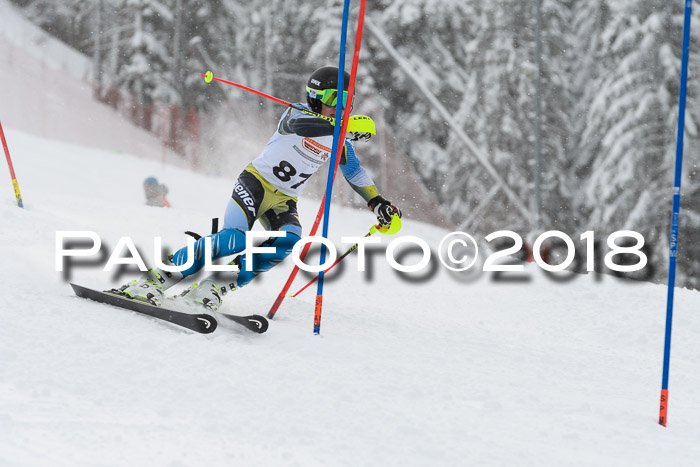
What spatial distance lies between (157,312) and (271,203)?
42.2 inches

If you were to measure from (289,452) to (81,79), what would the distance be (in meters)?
28.1

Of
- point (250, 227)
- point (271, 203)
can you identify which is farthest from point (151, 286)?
point (271, 203)

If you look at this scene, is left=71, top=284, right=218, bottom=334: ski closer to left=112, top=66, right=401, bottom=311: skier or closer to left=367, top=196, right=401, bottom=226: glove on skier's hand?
left=112, top=66, right=401, bottom=311: skier

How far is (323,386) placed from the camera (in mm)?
3164

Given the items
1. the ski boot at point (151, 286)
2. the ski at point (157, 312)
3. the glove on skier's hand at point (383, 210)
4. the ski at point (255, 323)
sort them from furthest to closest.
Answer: the glove on skier's hand at point (383, 210)
the ski boot at point (151, 286)
the ski at point (255, 323)
the ski at point (157, 312)

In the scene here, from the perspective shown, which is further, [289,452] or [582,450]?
[582,450]

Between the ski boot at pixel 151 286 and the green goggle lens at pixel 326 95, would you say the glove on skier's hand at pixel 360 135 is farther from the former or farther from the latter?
the ski boot at pixel 151 286

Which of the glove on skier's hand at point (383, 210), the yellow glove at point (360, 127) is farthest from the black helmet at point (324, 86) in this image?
the glove on skier's hand at point (383, 210)

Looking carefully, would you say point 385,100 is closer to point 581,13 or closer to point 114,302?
point 581,13

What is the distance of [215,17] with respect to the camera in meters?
26.5

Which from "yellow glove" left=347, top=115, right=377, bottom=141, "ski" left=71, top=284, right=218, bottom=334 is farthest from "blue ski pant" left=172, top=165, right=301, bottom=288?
"yellow glove" left=347, top=115, right=377, bottom=141

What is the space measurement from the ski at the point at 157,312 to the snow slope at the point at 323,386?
0.07m

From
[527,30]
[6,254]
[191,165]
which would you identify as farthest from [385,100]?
[6,254]

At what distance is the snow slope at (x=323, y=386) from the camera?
2467mm
